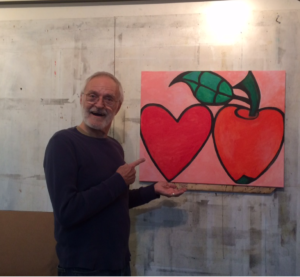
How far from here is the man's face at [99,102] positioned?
4.13ft

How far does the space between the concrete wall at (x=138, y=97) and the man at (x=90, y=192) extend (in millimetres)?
434

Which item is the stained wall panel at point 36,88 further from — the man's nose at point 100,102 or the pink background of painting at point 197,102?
the man's nose at point 100,102

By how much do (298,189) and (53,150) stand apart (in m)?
1.44

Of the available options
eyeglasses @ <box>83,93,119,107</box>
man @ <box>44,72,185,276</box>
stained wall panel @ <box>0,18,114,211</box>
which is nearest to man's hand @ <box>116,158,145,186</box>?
man @ <box>44,72,185,276</box>

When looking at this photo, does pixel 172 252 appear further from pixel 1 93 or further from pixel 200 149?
pixel 1 93

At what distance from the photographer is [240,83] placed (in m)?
1.60

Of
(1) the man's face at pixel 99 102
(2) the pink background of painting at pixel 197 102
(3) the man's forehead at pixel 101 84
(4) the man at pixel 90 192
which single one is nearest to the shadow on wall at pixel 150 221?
(2) the pink background of painting at pixel 197 102

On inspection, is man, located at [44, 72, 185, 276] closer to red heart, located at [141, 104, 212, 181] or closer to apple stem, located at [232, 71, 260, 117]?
red heart, located at [141, 104, 212, 181]

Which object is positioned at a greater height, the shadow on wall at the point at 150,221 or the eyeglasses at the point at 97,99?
the eyeglasses at the point at 97,99

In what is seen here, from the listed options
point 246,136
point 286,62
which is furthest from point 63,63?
point 286,62

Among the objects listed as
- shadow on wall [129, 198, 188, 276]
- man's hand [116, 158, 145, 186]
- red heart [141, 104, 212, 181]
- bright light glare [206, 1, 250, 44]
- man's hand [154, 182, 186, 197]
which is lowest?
shadow on wall [129, 198, 188, 276]

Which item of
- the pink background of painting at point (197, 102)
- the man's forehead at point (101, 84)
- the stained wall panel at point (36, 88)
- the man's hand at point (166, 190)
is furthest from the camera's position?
the stained wall panel at point (36, 88)

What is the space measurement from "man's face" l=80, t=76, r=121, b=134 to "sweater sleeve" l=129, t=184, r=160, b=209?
1.38 ft

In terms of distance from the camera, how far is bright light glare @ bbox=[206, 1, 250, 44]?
1622 millimetres
